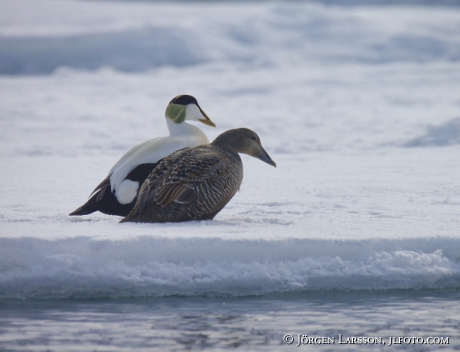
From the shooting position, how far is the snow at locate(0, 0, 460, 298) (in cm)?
398

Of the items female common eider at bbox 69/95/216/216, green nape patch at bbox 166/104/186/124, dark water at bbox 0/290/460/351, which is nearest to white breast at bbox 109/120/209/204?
female common eider at bbox 69/95/216/216

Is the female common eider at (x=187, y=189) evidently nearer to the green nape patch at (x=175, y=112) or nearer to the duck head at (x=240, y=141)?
the duck head at (x=240, y=141)

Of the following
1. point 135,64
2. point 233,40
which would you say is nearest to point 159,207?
point 135,64

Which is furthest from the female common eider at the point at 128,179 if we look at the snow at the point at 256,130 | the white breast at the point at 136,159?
the snow at the point at 256,130

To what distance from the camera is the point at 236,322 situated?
11.6ft

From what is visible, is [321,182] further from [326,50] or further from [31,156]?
[326,50]

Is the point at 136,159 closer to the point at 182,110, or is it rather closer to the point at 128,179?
the point at 128,179

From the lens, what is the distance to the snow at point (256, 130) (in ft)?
13.1

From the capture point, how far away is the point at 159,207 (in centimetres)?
464

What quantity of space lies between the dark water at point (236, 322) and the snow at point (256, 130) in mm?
99

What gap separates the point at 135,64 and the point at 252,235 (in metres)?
15.4

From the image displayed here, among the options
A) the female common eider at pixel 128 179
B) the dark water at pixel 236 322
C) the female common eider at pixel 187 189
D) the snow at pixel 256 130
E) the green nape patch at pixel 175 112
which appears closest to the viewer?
the dark water at pixel 236 322

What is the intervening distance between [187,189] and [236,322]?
127 centimetres

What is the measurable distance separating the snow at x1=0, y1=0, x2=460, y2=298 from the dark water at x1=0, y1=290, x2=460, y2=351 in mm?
99
